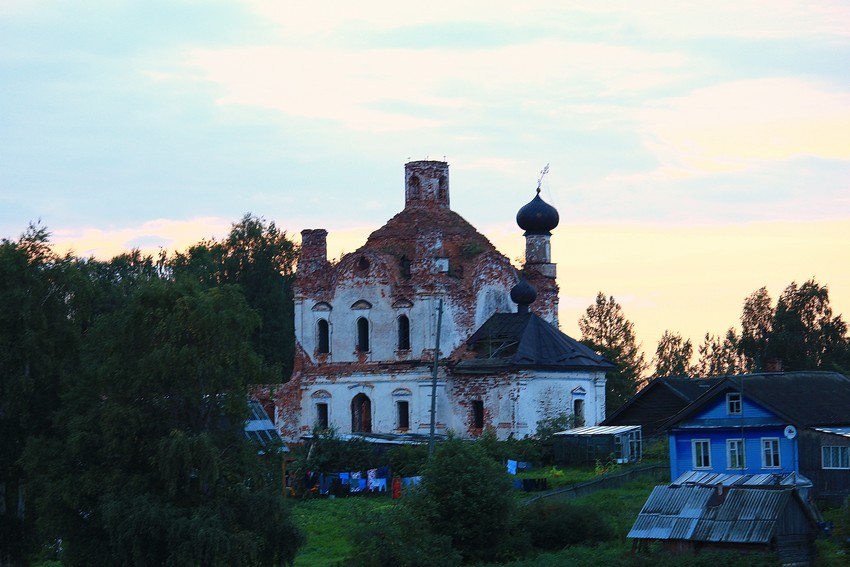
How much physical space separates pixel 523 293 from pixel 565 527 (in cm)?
1744

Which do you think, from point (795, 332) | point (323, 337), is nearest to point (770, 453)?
point (323, 337)

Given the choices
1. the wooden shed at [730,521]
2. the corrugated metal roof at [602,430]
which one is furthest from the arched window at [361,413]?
the wooden shed at [730,521]

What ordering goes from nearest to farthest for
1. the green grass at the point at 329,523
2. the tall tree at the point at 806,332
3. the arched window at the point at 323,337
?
the green grass at the point at 329,523, the arched window at the point at 323,337, the tall tree at the point at 806,332

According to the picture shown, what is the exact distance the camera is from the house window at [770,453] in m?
34.7

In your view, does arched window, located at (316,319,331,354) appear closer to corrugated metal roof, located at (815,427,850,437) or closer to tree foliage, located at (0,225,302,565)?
tree foliage, located at (0,225,302,565)

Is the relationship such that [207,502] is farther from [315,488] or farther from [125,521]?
[315,488]

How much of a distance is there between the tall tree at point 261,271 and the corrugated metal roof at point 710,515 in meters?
37.2

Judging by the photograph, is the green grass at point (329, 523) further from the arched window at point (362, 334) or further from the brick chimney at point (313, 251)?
the brick chimney at point (313, 251)

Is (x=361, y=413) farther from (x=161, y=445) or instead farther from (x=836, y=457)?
(x=161, y=445)

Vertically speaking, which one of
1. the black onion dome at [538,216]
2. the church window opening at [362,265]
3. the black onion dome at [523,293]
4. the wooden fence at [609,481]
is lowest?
the wooden fence at [609,481]

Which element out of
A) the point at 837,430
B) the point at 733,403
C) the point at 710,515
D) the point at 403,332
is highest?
the point at 403,332

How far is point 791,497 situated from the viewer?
29.5m

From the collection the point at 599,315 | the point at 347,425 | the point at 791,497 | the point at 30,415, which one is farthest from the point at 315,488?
the point at 599,315

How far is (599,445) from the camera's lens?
4228cm
